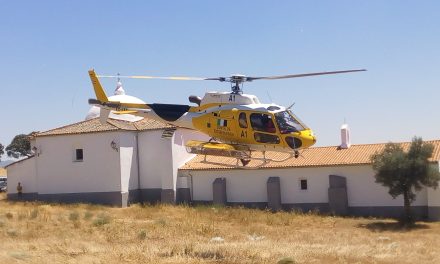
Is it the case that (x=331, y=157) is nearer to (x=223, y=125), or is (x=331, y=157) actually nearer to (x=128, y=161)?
(x=128, y=161)

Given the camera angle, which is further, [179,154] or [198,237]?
[179,154]

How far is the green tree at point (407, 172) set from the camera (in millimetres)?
32312

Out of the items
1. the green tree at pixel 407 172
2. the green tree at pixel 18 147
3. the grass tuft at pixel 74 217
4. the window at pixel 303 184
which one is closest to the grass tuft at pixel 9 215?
the grass tuft at pixel 74 217

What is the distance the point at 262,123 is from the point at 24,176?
2823 centimetres

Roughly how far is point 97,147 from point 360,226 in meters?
18.2

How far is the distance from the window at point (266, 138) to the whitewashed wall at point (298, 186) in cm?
1736

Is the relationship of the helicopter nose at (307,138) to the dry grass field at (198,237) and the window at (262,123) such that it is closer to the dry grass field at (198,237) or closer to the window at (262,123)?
the window at (262,123)

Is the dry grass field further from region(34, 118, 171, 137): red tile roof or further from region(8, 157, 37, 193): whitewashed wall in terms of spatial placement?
region(34, 118, 171, 137): red tile roof

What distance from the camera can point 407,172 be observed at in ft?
106

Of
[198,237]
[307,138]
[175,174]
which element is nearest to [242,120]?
[307,138]

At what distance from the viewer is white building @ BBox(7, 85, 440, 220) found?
35.0 meters

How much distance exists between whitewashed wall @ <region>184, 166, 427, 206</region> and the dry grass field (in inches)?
71.1

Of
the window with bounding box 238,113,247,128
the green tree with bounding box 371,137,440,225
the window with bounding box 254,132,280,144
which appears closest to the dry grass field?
the green tree with bounding box 371,137,440,225

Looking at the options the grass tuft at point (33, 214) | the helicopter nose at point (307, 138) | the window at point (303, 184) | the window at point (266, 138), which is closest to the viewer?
the helicopter nose at point (307, 138)
